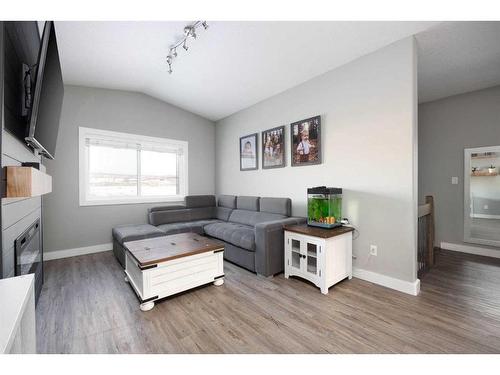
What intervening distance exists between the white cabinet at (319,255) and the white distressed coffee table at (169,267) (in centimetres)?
85

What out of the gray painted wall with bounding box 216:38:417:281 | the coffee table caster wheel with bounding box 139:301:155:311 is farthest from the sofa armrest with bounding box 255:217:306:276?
the coffee table caster wheel with bounding box 139:301:155:311

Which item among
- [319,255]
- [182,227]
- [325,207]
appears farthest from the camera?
[182,227]

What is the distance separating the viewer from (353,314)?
1.84 metres

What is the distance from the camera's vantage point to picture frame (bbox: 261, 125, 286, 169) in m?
3.49

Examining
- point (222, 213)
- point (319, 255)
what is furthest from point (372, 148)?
point (222, 213)

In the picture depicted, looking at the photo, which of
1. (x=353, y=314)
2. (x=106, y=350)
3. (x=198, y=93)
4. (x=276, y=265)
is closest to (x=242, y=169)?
(x=198, y=93)

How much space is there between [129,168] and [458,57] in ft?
16.6

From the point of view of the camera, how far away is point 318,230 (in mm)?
2369

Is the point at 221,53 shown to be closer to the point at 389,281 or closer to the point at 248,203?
the point at 248,203

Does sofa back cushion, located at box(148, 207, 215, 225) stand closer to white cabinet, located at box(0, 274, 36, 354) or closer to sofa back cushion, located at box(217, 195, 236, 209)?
sofa back cushion, located at box(217, 195, 236, 209)

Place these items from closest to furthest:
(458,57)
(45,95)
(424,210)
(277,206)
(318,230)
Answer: (45,95), (318,230), (458,57), (424,210), (277,206)

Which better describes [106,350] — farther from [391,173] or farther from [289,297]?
[391,173]

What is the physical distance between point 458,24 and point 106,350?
3948 mm
